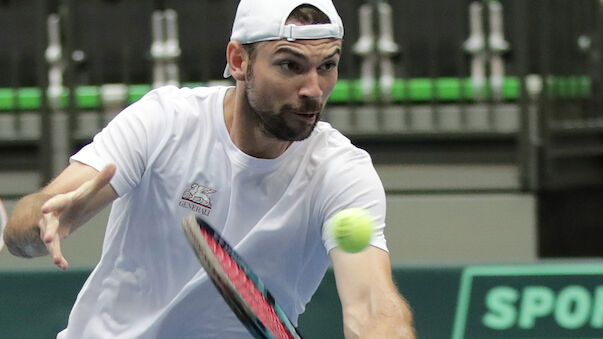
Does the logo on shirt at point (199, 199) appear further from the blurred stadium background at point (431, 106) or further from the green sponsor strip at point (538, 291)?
the blurred stadium background at point (431, 106)

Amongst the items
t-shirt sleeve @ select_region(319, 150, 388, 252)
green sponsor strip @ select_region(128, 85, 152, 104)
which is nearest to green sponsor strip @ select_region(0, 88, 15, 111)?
green sponsor strip @ select_region(128, 85, 152, 104)

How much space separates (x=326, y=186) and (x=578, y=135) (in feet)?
14.5

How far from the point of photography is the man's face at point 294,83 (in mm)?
3443

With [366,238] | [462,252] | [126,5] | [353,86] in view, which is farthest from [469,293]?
[126,5]

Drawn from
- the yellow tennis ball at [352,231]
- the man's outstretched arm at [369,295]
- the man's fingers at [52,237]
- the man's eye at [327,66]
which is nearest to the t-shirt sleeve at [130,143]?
the man's fingers at [52,237]

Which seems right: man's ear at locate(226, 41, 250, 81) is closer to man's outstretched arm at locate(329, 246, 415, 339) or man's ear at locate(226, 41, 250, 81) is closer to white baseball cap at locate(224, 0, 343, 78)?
white baseball cap at locate(224, 0, 343, 78)

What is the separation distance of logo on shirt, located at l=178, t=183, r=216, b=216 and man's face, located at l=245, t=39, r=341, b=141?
0.28 m

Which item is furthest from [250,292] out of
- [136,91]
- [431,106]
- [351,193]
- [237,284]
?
[136,91]

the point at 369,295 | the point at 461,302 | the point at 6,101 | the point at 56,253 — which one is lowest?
the point at 461,302

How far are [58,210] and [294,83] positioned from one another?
30.4 inches

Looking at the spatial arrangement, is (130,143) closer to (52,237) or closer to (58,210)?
(58,210)

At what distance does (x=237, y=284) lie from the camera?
326 cm

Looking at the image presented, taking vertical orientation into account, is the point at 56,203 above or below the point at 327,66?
below

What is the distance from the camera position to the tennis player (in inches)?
137
